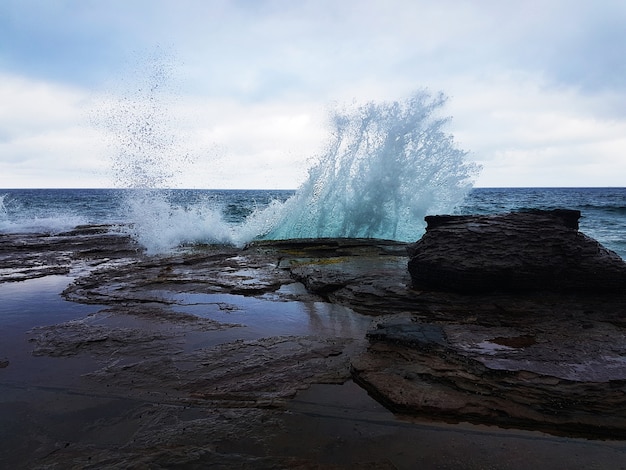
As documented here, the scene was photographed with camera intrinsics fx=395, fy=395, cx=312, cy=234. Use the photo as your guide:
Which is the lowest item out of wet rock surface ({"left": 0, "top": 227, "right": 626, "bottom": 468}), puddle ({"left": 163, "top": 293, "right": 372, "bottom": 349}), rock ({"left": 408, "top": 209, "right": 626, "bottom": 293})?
puddle ({"left": 163, "top": 293, "right": 372, "bottom": 349})

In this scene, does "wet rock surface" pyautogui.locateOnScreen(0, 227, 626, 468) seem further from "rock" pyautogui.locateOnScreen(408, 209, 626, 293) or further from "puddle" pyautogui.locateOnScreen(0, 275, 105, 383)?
"rock" pyautogui.locateOnScreen(408, 209, 626, 293)

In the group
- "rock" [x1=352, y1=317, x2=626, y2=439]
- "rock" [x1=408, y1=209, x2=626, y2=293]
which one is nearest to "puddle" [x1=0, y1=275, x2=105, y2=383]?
"rock" [x1=352, y1=317, x2=626, y2=439]

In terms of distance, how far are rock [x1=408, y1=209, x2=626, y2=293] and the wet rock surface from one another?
15cm

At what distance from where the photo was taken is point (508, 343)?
364cm

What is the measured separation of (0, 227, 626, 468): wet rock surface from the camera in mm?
2389

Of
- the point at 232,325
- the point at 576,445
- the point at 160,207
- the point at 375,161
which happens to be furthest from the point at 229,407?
the point at 160,207

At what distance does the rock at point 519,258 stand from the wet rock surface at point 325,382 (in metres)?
0.15

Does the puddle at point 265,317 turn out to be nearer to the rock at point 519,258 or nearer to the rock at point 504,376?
the rock at point 504,376

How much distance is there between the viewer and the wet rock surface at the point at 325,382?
2389 mm

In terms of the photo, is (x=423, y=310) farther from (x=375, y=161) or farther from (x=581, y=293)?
(x=375, y=161)

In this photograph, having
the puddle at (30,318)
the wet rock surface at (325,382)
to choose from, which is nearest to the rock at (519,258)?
the wet rock surface at (325,382)

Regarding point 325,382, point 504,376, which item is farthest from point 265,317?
point 504,376

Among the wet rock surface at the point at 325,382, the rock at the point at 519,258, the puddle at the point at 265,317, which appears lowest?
the puddle at the point at 265,317

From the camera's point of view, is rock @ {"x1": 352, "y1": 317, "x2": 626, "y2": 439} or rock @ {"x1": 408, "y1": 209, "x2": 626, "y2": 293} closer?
rock @ {"x1": 352, "y1": 317, "x2": 626, "y2": 439}
